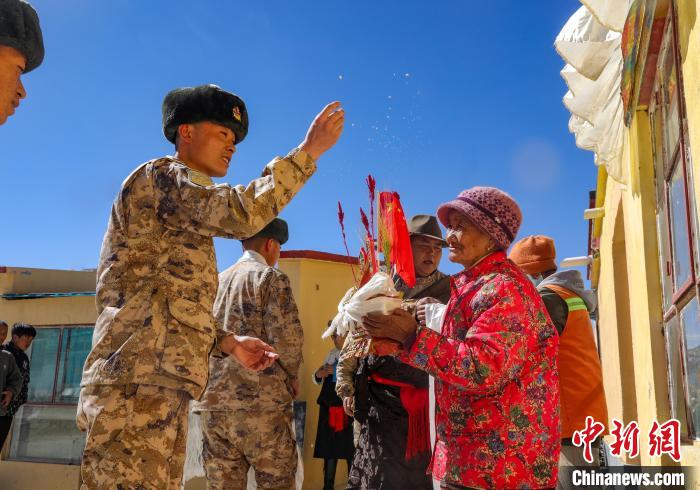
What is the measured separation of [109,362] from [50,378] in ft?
28.4

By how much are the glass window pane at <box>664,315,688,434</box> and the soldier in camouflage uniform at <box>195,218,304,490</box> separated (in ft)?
7.08

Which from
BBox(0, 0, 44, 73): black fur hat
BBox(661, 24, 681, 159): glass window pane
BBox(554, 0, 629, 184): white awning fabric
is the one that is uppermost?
BBox(554, 0, 629, 184): white awning fabric

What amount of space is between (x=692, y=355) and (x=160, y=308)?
233 cm

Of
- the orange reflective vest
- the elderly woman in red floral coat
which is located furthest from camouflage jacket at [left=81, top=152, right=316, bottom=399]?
the orange reflective vest

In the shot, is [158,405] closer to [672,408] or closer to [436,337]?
[436,337]

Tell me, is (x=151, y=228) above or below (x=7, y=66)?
below

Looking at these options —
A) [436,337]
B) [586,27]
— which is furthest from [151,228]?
[586,27]

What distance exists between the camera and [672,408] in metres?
3.29

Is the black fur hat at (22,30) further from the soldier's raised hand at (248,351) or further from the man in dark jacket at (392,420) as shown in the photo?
the man in dark jacket at (392,420)

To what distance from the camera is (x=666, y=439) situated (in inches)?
123

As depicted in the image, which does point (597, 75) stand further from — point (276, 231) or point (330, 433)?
point (330, 433)

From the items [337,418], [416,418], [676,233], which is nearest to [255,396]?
[416,418]

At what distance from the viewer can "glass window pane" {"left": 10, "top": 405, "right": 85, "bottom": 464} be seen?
9109 mm

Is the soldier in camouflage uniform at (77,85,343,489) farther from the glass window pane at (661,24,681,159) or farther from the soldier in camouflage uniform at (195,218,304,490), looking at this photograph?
the glass window pane at (661,24,681,159)
